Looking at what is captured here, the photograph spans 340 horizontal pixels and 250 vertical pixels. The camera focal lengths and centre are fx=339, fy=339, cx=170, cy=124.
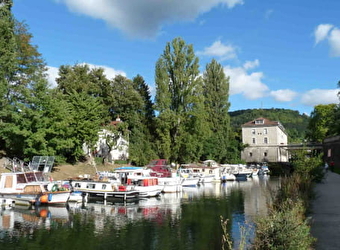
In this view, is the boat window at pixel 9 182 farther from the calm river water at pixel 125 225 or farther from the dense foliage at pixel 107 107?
the dense foliage at pixel 107 107

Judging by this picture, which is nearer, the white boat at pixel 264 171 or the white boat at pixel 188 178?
the white boat at pixel 188 178

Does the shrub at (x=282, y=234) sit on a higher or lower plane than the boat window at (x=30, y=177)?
lower

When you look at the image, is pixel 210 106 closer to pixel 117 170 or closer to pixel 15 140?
pixel 117 170

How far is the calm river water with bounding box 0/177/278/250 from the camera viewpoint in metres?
18.7

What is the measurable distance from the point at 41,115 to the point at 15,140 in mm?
4399

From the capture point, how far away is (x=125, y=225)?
77.4 feet

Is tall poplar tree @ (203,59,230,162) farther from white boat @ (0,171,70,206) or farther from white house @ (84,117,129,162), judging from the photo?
white boat @ (0,171,70,206)

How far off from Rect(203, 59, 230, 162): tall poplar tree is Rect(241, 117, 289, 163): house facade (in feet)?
84.6

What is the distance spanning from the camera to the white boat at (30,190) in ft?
102

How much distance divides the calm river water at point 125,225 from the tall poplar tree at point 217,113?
4745 centimetres

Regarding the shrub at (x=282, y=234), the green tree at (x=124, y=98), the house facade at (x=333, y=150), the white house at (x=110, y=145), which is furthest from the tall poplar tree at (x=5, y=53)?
the house facade at (x=333, y=150)

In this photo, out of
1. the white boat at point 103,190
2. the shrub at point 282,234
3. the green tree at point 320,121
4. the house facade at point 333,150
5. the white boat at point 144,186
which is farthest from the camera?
the green tree at point 320,121

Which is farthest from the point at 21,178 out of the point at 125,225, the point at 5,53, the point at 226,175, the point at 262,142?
the point at 262,142

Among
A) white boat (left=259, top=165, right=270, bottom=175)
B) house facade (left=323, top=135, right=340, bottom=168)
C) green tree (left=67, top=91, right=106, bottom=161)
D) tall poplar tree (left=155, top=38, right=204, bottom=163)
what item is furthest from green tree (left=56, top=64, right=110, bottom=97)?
house facade (left=323, top=135, right=340, bottom=168)
